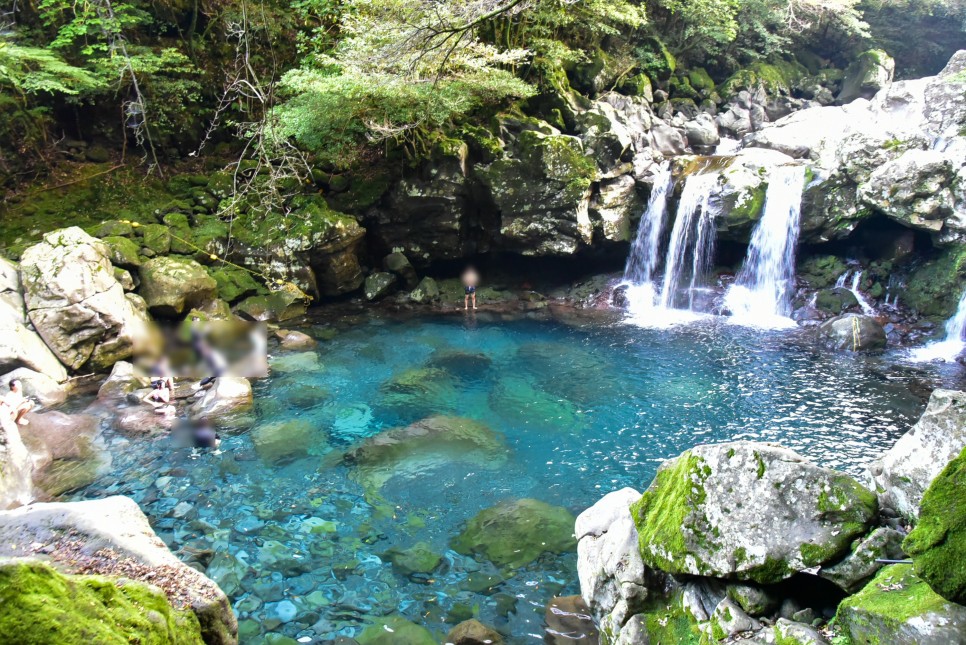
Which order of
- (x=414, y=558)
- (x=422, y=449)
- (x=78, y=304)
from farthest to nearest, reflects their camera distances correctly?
(x=78, y=304), (x=422, y=449), (x=414, y=558)

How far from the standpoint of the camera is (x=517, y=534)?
731 cm

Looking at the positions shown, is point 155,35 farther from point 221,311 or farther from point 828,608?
point 828,608

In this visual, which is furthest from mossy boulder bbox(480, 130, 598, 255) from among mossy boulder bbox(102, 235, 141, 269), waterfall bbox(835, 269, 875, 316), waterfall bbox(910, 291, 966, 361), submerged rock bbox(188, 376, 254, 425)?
mossy boulder bbox(102, 235, 141, 269)

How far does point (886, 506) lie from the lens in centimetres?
433

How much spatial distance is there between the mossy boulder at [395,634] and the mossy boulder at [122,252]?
12.4 meters

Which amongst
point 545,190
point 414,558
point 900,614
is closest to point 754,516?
point 900,614

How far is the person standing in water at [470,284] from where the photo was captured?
733 inches

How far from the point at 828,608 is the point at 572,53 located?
1789cm

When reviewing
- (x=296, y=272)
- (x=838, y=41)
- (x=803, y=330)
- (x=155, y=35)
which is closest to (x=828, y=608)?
(x=803, y=330)

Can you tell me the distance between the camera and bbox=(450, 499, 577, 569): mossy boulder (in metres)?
6.99

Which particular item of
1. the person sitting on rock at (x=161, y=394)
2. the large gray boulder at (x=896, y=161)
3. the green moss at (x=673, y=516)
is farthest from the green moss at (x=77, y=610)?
the large gray boulder at (x=896, y=161)

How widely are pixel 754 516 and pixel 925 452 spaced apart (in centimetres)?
133

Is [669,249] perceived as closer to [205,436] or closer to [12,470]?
[205,436]

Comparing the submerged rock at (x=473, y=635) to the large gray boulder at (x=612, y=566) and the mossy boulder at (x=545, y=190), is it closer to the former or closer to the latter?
the large gray boulder at (x=612, y=566)
